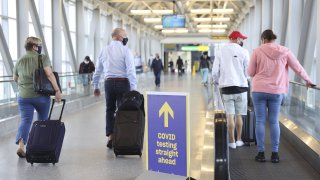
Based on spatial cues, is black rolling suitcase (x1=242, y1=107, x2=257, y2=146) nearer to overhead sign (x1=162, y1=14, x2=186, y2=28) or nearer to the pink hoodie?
the pink hoodie

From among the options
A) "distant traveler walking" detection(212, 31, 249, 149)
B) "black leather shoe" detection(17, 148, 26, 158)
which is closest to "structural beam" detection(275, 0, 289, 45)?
"distant traveler walking" detection(212, 31, 249, 149)

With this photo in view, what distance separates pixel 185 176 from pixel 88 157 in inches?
93.6

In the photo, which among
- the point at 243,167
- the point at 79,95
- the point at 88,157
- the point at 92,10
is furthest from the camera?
the point at 92,10

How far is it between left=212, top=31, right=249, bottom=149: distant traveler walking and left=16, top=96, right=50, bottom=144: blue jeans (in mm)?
2441

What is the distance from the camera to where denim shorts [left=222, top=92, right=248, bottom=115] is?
646 cm

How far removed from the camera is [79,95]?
14117 mm

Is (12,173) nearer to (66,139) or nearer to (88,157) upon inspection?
(88,157)

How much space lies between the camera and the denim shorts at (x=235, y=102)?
21.2 ft

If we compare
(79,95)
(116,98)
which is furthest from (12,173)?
(79,95)

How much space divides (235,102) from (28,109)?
2894mm

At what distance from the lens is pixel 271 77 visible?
5.73 m

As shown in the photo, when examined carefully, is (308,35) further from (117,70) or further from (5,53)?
(5,53)

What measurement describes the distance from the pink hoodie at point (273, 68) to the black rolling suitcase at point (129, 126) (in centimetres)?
155

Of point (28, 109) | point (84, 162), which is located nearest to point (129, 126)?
point (84, 162)
